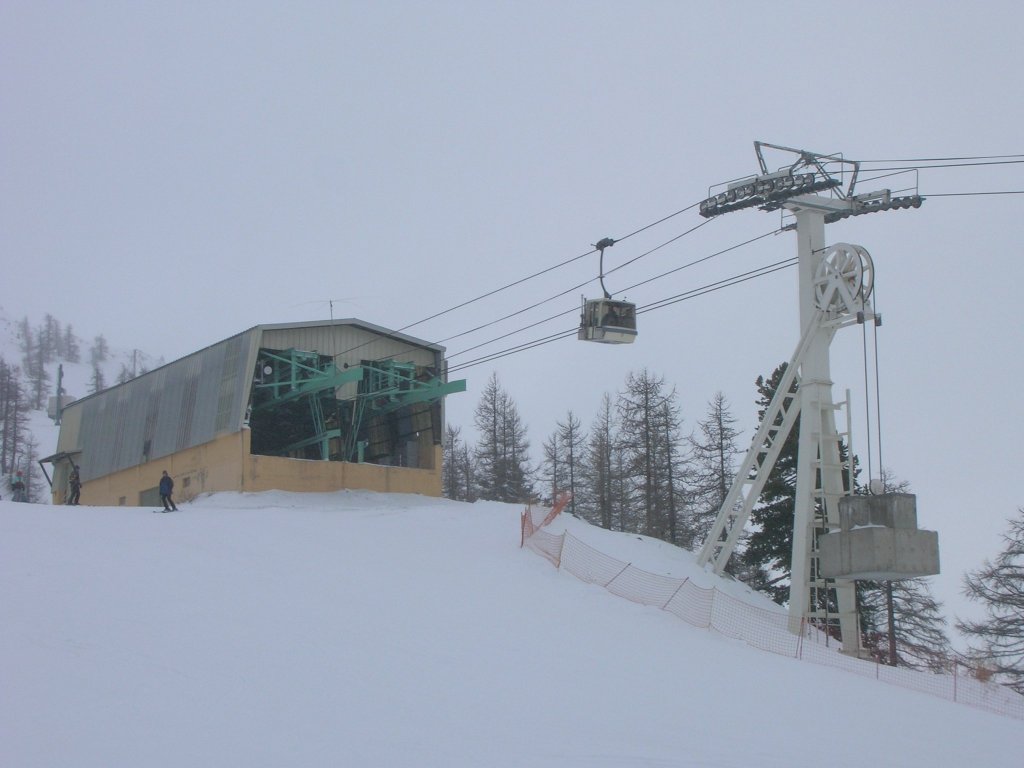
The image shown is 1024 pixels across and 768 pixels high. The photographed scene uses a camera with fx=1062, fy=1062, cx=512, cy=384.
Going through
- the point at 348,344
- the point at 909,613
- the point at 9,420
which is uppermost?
the point at 9,420

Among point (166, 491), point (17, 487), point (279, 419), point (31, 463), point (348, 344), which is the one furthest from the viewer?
point (31, 463)

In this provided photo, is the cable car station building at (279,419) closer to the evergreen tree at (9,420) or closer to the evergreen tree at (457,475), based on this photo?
the evergreen tree at (457,475)

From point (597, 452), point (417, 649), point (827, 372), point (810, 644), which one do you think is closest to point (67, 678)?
point (417, 649)

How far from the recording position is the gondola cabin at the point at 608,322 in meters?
23.4

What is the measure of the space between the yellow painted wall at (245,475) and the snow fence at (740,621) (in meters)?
9.44

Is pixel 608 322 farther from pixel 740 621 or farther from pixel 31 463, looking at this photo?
pixel 31 463

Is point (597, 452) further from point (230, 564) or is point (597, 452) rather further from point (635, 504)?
point (230, 564)

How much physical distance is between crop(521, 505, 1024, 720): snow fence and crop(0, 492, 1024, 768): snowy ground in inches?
36.8

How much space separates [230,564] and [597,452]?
114ft

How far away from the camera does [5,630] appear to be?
1597 cm

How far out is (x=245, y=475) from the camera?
112 ft

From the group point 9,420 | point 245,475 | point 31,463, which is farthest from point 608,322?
point 9,420

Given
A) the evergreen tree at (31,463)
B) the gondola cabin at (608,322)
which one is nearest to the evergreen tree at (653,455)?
the gondola cabin at (608,322)

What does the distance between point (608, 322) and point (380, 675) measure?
10.3 metres
